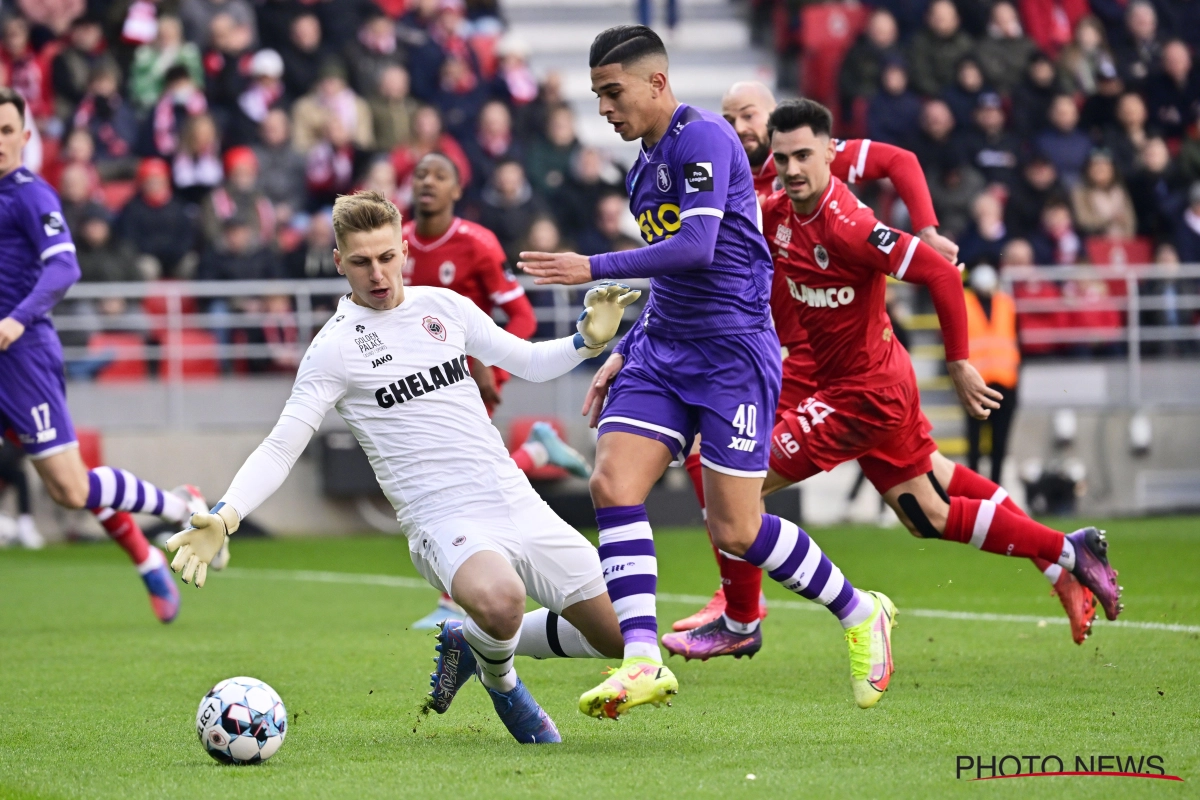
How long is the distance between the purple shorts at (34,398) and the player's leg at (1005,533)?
4289mm

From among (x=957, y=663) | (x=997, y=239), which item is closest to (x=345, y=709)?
(x=957, y=663)

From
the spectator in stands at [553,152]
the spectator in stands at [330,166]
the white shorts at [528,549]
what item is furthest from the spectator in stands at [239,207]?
the white shorts at [528,549]

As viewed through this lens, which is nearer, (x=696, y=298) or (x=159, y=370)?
(x=696, y=298)

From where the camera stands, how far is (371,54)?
1719 cm

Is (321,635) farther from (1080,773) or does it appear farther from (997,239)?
(997,239)

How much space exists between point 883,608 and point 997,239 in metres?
10.7

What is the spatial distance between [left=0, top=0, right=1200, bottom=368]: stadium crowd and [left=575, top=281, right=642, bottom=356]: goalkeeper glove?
31.9 ft

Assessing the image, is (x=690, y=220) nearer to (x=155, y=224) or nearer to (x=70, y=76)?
(x=155, y=224)

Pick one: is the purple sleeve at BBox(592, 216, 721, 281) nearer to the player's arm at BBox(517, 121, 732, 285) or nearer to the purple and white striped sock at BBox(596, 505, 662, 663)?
the player's arm at BBox(517, 121, 732, 285)

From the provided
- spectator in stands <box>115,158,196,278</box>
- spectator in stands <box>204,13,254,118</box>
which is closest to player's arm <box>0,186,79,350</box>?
spectator in stands <box>115,158,196,278</box>

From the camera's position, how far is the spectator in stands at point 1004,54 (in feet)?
60.3

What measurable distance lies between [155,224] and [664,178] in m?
10.4

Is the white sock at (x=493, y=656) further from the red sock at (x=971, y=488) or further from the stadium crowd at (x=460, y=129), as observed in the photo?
the stadium crowd at (x=460, y=129)

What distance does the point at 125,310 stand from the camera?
15.1 metres
